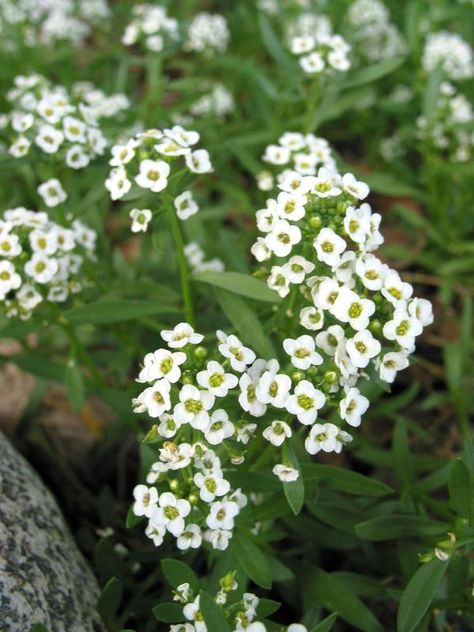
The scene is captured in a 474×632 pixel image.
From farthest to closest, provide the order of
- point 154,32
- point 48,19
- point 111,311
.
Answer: point 48,19, point 154,32, point 111,311

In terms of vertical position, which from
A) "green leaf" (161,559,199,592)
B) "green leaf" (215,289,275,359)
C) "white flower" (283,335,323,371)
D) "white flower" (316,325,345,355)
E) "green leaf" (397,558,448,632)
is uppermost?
"white flower" (283,335,323,371)

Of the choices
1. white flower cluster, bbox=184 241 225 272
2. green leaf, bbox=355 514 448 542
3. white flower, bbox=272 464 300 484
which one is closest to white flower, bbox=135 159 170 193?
white flower cluster, bbox=184 241 225 272

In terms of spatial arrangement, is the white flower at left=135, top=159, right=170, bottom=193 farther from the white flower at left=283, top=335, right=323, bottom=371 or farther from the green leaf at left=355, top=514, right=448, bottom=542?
the green leaf at left=355, top=514, right=448, bottom=542

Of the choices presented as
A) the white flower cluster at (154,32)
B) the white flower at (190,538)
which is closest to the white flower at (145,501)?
the white flower at (190,538)

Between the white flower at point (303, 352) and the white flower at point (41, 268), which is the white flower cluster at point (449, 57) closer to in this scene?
the white flower at point (41, 268)

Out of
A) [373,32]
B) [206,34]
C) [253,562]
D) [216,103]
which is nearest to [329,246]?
[253,562]

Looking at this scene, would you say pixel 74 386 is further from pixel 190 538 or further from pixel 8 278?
pixel 190 538
